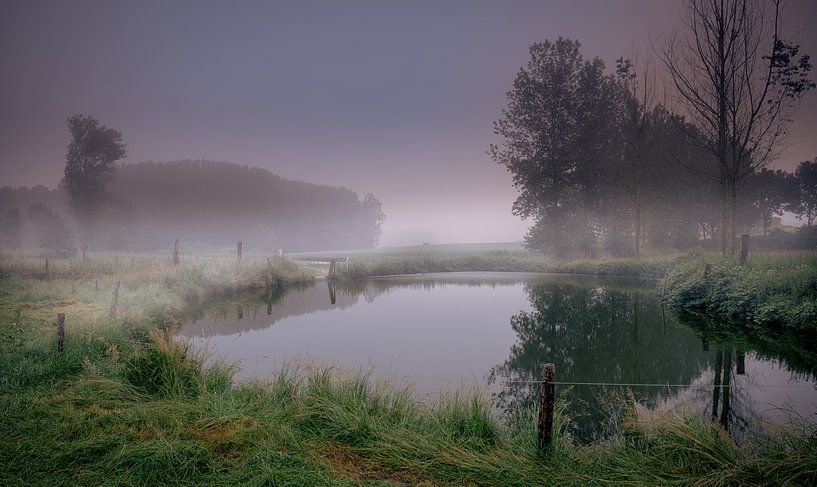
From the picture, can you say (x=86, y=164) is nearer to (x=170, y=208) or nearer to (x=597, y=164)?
(x=170, y=208)

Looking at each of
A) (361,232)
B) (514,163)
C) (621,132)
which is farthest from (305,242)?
(621,132)

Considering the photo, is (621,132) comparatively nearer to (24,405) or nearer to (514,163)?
(514,163)

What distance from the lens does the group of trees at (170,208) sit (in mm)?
44719

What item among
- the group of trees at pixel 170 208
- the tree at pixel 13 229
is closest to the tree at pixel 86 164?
the group of trees at pixel 170 208

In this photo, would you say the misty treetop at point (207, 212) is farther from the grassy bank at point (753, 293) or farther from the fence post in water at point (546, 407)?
the grassy bank at point (753, 293)

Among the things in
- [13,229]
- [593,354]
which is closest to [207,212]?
[13,229]

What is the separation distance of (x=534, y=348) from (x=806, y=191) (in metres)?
64.3

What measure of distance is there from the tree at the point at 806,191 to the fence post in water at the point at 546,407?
67.5m

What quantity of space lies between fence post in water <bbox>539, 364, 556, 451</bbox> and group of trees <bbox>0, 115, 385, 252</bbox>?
150 feet

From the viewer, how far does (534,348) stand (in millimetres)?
12047

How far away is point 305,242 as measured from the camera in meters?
94.2

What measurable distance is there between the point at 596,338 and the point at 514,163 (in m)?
27.9

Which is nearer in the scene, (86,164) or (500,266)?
(500,266)

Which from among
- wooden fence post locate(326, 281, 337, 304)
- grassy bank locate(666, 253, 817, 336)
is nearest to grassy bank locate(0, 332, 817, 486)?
grassy bank locate(666, 253, 817, 336)
